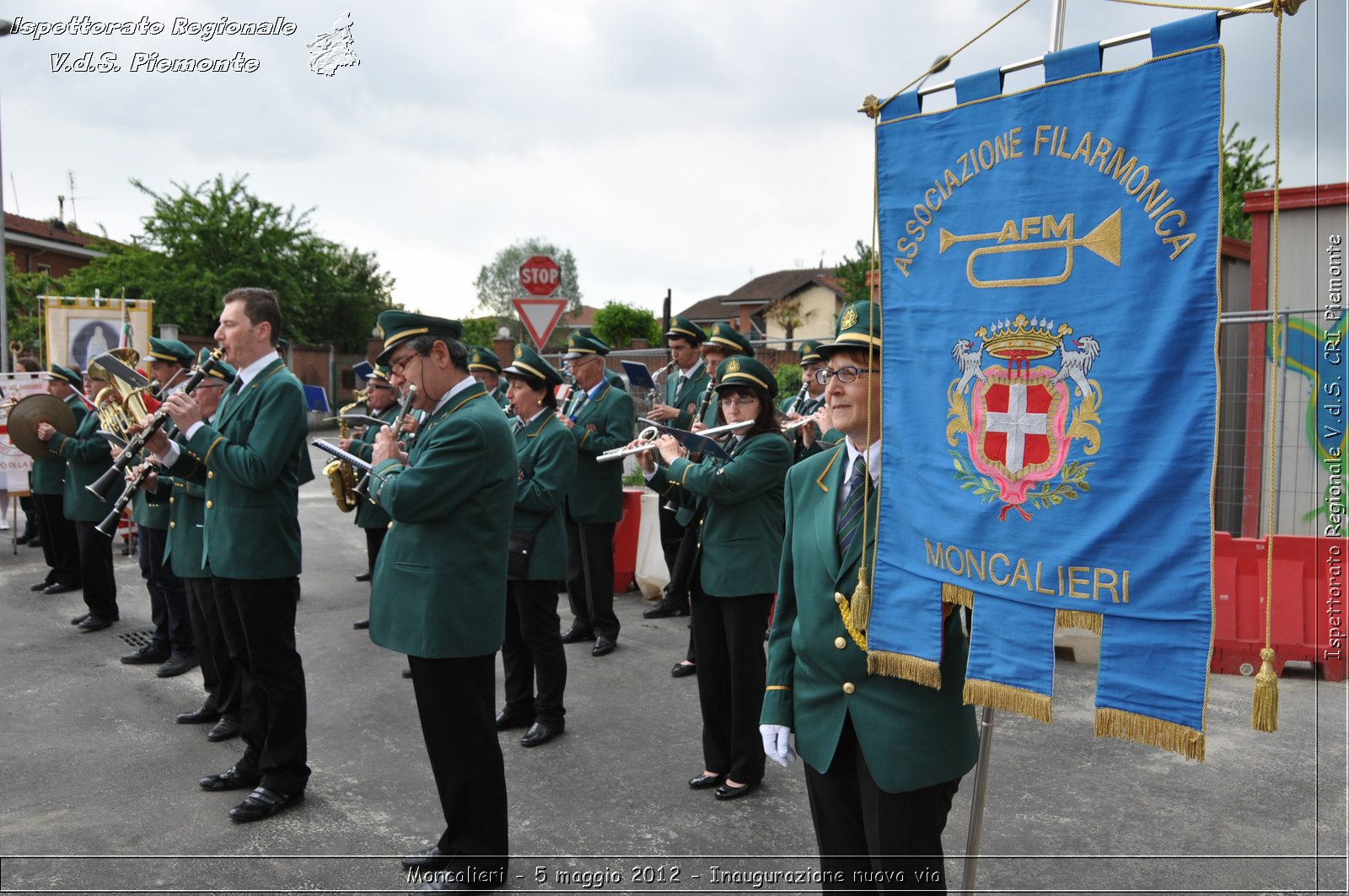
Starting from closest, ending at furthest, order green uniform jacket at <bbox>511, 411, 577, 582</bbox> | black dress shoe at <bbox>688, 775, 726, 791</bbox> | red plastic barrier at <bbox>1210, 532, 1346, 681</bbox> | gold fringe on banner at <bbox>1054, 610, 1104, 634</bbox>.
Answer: gold fringe on banner at <bbox>1054, 610, 1104, 634</bbox> < black dress shoe at <bbox>688, 775, 726, 791</bbox> < green uniform jacket at <bbox>511, 411, 577, 582</bbox> < red plastic barrier at <bbox>1210, 532, 1346, 681</bbox>

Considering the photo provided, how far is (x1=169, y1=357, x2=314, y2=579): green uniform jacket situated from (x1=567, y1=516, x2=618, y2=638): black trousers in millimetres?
3125

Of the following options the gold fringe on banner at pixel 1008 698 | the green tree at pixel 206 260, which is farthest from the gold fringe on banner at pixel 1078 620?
the green tree at pixel 206 260

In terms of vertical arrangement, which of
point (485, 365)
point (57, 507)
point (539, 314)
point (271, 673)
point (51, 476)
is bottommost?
point (271, 673)

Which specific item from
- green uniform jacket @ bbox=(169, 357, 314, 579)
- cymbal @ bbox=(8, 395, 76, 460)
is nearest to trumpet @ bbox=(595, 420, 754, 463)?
green uniform jacket @ bbox=(169, 357, 314, 579)

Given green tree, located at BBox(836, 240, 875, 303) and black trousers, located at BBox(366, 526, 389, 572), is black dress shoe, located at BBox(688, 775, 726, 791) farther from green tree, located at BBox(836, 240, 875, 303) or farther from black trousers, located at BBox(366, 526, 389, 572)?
green tree, located at BBox(836, 240, 875, 303)

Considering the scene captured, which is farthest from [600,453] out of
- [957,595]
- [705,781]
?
[957,595]

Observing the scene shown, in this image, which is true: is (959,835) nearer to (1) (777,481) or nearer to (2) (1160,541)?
(1) (777,481)

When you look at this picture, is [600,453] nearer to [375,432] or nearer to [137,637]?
[375,432]

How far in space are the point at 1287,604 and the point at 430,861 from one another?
20.1 feet

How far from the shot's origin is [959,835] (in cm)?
445

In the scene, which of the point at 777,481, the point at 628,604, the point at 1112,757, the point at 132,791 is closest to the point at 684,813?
the point at 777,481

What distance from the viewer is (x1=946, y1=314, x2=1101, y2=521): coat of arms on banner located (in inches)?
94.4

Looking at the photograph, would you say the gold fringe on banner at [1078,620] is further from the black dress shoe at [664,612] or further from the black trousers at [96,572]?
the black trousers at [96,572]

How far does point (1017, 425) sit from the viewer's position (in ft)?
8.20
